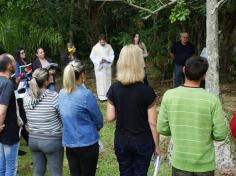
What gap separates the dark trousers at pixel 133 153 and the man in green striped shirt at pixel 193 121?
460 millimetres

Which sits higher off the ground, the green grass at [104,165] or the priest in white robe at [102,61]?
the priest in white robe at [102,61]

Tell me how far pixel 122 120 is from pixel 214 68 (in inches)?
108

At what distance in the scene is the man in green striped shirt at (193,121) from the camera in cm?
373

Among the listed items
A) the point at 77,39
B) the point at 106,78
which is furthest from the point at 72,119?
the point at 77,39

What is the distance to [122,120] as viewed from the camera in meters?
4.39

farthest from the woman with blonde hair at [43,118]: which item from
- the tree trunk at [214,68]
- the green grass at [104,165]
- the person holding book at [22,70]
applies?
the person holding book at [22,70]

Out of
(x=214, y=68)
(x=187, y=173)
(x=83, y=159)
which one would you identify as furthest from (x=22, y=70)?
(x=187, y=173)

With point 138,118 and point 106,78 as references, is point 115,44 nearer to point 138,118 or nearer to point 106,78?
point 106,78

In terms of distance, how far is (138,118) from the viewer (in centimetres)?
432

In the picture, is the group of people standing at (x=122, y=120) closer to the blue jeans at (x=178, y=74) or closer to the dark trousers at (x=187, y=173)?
the dark trousers at (x=187, y=173)

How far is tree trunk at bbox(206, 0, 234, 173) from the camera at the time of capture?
20.8 feet

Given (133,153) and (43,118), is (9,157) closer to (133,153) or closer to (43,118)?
(43,118)

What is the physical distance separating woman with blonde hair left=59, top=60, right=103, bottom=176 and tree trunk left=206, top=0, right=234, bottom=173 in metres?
2.28

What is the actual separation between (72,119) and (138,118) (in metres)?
0.66
